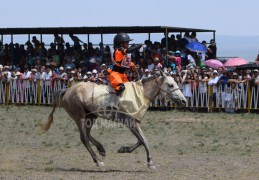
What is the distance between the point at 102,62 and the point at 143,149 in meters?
13.4

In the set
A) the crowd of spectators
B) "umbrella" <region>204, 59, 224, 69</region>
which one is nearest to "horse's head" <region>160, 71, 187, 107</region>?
the crowd of spectators

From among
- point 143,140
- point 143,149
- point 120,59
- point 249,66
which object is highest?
point 120,59

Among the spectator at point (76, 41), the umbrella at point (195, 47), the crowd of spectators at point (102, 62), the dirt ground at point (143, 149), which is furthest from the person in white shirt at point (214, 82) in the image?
the spectator at point (76, 41)

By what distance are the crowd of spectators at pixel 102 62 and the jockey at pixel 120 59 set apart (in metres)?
8.57

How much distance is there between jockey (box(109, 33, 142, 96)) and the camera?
1295 centimetres

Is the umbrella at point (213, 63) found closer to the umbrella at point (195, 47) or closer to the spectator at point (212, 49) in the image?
the umbrella at point (195, 47)

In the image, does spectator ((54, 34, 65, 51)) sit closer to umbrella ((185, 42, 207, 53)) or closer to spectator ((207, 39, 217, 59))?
spectator ((207, 39, 217, 59))

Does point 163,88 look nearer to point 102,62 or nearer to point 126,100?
point 126,100

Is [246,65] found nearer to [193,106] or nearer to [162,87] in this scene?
[193,106]

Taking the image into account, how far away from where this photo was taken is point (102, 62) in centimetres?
2838

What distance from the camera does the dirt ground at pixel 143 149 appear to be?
11930 millimetres

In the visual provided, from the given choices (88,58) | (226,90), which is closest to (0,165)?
(226,90)

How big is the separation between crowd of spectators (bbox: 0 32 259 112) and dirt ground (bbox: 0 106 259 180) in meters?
1.57

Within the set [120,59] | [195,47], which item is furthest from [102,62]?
[120,59]
